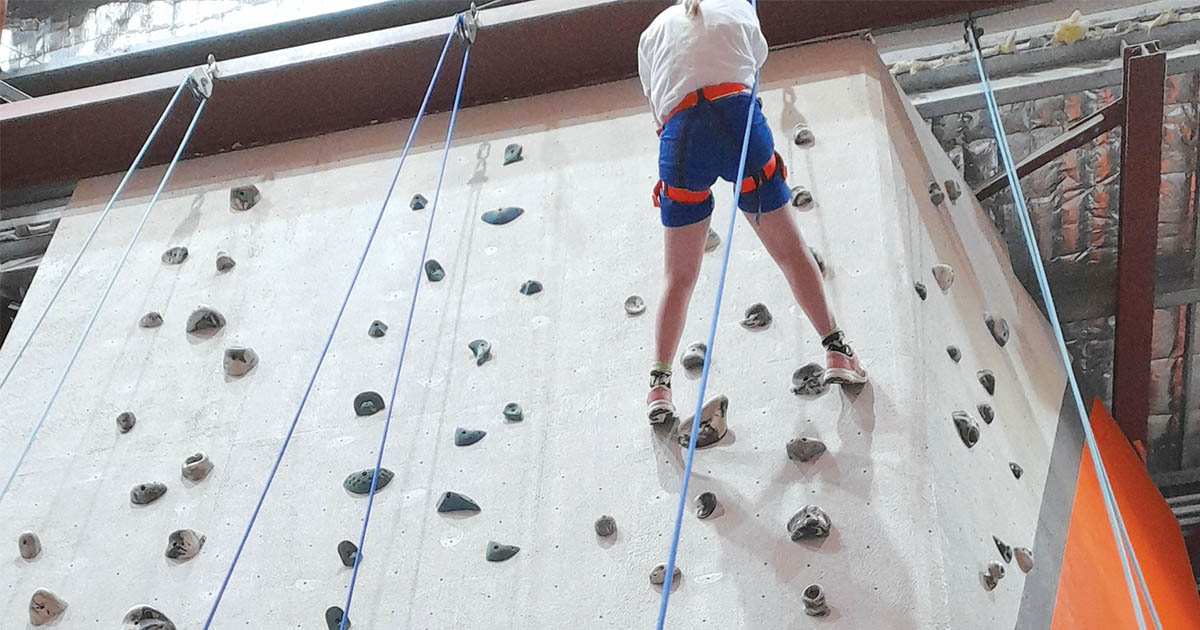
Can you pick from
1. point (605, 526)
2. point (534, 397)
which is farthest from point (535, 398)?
point (605, 526)

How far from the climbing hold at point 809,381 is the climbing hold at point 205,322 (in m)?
1.47

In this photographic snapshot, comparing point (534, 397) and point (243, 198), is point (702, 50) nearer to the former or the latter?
point (534, 397)

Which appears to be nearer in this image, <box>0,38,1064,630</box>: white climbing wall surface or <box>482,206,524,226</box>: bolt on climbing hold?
<box>0,38,1064,630</box>: white climbing wall surface

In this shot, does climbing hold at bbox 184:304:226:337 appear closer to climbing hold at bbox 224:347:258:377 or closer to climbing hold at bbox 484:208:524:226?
climbing hold at bbox 224:347:258:377

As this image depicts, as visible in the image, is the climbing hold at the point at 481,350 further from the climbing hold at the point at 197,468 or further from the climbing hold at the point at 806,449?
the climbing hold at the point at 806,449

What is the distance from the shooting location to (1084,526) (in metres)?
2.51

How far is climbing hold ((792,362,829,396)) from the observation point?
2.45m

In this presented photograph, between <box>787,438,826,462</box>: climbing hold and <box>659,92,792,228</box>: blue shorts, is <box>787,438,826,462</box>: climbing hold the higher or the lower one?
the lower one

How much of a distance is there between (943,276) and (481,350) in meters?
1.03

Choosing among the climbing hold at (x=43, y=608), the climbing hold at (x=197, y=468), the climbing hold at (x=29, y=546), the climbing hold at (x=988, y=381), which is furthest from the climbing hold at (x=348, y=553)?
the climbing hold at (x=988, y=381)

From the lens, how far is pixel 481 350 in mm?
2783

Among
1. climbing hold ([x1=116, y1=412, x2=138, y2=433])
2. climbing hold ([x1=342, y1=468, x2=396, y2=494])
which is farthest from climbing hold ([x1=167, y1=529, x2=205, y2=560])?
climbing hold ([x1=116, y1=412, x2=138, y2=433])

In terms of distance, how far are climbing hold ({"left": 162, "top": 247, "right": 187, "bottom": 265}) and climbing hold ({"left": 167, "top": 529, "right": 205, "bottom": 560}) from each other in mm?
961

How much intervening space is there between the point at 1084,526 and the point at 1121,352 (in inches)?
38.2
